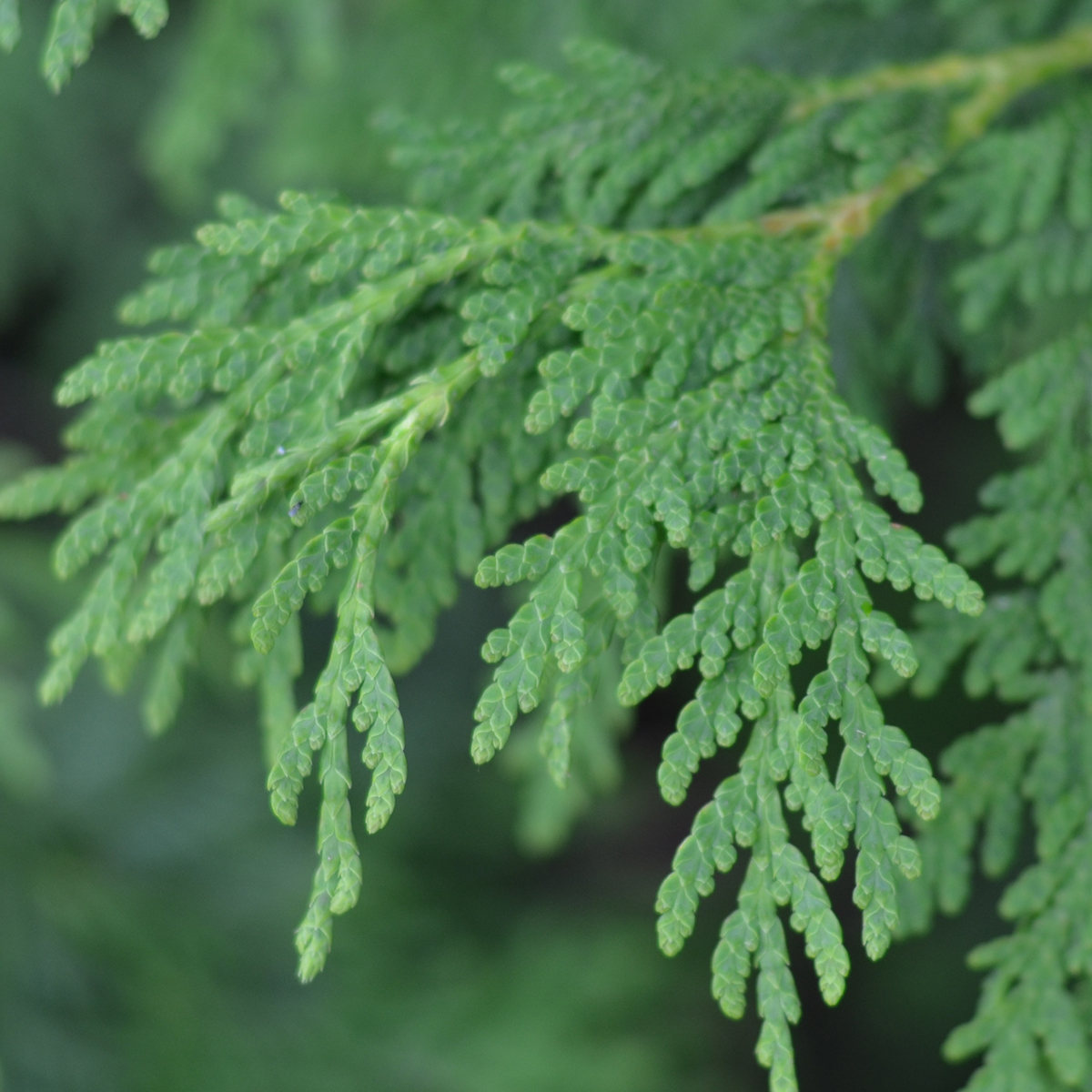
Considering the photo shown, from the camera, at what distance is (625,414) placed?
1.40m

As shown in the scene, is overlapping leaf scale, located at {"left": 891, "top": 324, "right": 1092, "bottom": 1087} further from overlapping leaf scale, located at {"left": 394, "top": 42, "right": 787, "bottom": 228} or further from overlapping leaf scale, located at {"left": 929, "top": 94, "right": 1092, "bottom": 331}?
overlapping leaf scale, located at {"left": 394, "top": 42, "right": 787, "bottom": 228}

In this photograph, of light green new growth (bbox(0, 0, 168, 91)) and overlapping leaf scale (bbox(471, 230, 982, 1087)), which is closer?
overlapping leaf scale (bbox(471, 230, 982, 1087))

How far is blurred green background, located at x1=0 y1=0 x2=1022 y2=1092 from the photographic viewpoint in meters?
2.96

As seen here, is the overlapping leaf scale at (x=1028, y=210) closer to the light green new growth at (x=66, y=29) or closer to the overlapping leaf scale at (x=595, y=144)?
the overlapping leaf scale at (x=595, y=144)

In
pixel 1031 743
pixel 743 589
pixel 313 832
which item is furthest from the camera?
pixel 313 832

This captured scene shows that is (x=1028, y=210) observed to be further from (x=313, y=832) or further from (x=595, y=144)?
(x=313, y=832)

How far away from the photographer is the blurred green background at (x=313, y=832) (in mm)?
2959

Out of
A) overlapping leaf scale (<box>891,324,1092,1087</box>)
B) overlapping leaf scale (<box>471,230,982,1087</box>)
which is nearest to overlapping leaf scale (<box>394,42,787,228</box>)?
overlapping leaf scale (<box>471,230,982,1087</box>)

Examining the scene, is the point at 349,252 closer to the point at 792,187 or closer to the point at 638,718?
the point at 792,187

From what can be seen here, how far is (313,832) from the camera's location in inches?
156

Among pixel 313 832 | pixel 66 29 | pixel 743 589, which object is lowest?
pixel 313 832

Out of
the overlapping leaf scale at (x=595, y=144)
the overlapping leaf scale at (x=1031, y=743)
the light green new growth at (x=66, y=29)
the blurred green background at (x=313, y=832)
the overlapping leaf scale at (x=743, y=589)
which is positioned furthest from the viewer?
the blurred green background at (x=313, y=832)

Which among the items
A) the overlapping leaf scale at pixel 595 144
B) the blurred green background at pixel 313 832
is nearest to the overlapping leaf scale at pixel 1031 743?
the overlapping leaf scale at pixel 595 144

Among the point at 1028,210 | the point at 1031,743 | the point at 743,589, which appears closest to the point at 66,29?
the point at 743,589
